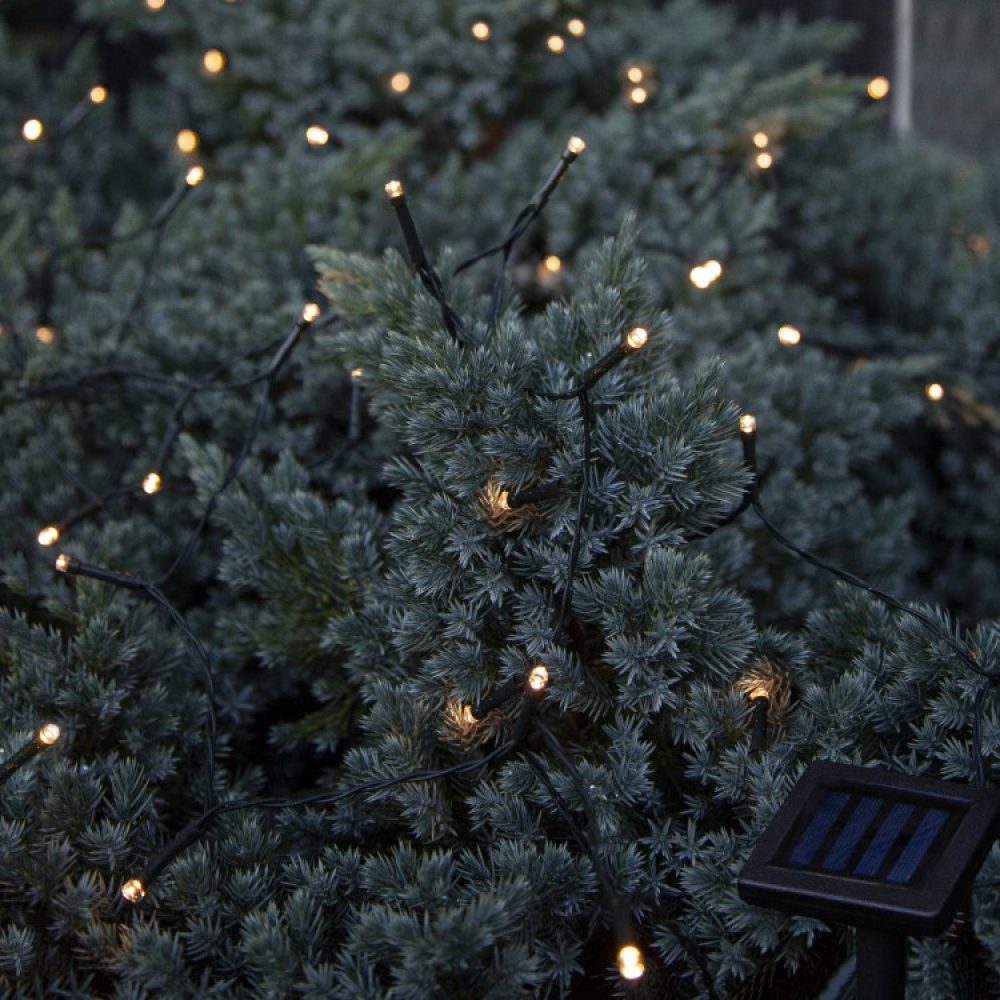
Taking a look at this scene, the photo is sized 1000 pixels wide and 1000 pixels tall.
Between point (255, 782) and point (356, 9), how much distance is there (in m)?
1.17

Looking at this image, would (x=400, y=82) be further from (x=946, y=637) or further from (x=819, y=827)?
(x=819, y=827)

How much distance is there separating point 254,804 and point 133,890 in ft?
0.31

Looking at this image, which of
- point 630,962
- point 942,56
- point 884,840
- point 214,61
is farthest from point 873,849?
point 942,56

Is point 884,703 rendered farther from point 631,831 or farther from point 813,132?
point 813,132

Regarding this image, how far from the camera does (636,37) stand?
1.93 metres

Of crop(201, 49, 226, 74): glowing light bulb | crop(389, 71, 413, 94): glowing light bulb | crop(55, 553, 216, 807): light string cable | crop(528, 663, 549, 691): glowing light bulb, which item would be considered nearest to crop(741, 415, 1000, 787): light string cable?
crop(528, 663, 549, 691): glowing light bulb

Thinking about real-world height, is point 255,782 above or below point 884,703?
below

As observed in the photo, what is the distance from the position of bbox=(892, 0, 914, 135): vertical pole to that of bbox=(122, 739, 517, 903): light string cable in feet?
7.89

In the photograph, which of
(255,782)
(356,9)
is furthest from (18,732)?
(356,9)

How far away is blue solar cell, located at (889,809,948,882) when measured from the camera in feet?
2.28

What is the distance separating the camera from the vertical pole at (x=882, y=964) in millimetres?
717

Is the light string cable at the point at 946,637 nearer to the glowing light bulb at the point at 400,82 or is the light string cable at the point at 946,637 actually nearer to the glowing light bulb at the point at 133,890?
the glowing light bulb at the point at 133,890

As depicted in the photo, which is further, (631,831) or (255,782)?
(255,782)

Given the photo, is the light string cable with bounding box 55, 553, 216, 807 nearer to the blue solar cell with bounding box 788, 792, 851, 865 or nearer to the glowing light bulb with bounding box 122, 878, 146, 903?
the glowing light bulb with bounding box 122, 878, 146, 903
